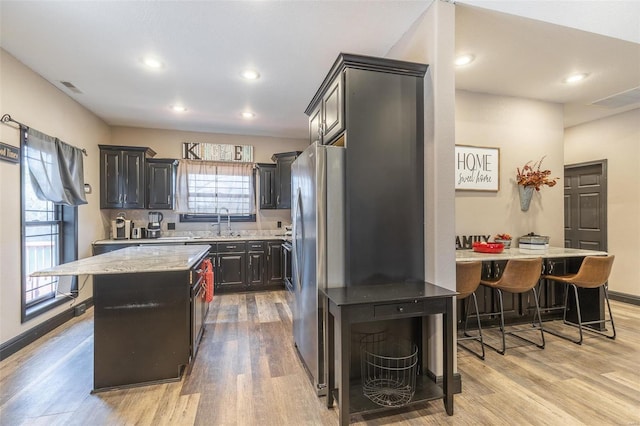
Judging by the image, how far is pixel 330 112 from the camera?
2.47 m

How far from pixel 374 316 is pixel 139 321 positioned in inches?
69.4

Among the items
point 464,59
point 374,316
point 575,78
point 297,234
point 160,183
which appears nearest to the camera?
point 374,316

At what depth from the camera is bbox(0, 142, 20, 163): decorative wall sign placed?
2.71m

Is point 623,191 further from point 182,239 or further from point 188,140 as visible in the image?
point 188,140

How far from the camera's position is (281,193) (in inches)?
220

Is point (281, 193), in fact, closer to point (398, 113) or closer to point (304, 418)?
point (398, 113)

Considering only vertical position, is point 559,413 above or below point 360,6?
below

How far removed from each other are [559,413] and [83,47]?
4.77 metres

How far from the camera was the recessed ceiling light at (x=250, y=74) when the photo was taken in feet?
10.7

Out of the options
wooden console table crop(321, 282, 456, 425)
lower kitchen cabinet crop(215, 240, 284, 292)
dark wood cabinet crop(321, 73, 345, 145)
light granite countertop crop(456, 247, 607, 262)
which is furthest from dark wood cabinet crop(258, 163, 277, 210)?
wooden console table crop(321, 282, 456, 425)

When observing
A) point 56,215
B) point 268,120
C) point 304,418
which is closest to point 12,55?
point 56,215

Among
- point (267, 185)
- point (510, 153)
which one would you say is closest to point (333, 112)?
point (510, 153)

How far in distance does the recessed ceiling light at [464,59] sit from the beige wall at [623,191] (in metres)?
3.26

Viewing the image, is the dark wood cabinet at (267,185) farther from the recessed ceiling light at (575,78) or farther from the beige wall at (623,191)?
the beige wall at (623,191)
